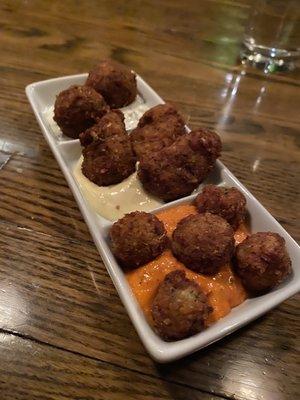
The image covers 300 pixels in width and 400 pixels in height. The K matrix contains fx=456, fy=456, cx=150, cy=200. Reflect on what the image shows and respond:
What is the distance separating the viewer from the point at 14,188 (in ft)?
4.68

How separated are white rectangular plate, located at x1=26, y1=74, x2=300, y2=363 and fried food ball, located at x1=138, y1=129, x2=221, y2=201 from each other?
0.17ft

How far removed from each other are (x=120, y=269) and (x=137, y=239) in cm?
8

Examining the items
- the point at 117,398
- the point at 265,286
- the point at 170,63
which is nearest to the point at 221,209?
the point at 265,286

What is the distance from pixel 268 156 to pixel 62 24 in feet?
4.26

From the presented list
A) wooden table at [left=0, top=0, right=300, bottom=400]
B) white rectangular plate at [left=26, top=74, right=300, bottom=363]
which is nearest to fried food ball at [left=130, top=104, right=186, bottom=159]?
white rectangular plate at [left=26, top=74, right=300, bottom=363]

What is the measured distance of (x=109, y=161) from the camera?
1298 millimetres

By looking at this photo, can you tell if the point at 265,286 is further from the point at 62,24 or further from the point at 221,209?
the point at 62,24

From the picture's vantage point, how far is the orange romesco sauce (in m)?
1.01

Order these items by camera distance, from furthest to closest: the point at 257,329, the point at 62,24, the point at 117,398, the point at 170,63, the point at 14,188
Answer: the point at 62,24 < the point at 170,63 < the point at 14,188 < the point at 257,329 < the point at 117,398

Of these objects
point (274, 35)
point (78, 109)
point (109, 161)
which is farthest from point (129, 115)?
point (274, 35)

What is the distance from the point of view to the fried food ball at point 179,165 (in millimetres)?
1268

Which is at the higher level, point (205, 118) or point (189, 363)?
point (205, 118)

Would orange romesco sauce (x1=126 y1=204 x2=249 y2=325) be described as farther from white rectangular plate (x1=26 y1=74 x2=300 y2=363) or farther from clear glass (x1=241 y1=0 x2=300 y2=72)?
clear glass (x1=241 y1=0 x2=300 y2=72)

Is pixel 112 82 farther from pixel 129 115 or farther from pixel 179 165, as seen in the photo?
pixel 179 165
